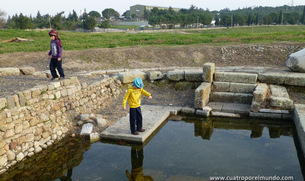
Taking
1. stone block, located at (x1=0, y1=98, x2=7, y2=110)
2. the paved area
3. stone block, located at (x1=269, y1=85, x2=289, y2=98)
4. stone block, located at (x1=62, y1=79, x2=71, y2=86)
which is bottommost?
the paved area

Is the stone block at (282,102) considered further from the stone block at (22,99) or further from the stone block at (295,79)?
the stone block at (22,99)

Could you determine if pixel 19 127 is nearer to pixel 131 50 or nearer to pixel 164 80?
pixel 164 80

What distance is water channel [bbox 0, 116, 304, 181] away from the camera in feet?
17.9

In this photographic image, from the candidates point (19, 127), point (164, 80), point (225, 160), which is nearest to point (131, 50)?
point (164, 80)

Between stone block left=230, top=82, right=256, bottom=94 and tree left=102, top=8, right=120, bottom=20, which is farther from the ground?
tree left=102, top=8, right=120, bottom=20

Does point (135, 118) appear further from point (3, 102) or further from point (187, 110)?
point (3, 102)

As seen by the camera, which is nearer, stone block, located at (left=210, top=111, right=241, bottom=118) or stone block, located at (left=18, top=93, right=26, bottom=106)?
stone block, located at (left=18, top=93, right=26, bottom=106)

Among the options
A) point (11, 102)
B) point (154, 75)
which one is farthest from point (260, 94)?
point (11, 102)

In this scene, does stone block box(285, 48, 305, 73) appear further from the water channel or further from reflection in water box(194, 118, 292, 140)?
the water channel

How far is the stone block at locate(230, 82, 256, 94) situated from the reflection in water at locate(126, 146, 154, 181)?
5.07m

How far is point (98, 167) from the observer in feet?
19.0

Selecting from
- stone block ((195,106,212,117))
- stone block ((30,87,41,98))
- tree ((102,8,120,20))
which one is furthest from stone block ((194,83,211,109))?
tree ((102,8,120,20))

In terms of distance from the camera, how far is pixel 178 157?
240 inches

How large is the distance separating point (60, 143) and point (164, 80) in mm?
5872
